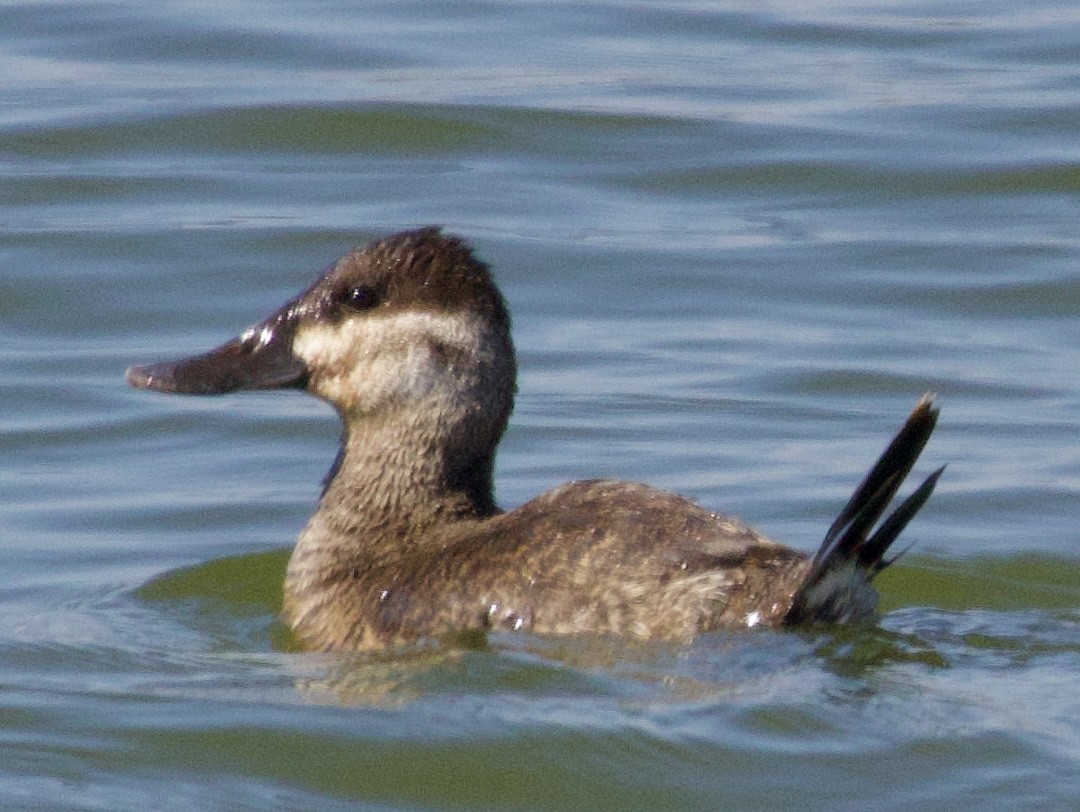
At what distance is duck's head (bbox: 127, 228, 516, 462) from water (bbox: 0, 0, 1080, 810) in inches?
28.7

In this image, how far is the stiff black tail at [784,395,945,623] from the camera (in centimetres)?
555

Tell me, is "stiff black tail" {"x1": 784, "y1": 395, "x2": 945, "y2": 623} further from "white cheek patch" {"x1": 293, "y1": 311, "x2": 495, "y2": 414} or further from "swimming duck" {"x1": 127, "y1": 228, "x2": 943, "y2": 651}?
"white cheek patch" {"x1": 293, "y1": 311, "x2": 495, "y2": 414}

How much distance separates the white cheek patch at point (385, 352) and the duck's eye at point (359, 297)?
0.10ft

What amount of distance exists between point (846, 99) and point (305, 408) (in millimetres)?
5165

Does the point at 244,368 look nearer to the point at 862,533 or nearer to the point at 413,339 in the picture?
the point at 413,339

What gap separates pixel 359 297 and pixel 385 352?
162 mm

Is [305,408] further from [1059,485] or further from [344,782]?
[344,782]

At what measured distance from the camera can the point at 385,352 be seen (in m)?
6.49

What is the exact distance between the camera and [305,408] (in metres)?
9.30

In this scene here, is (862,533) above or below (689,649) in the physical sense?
above

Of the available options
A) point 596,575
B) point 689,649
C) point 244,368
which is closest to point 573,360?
point 244,368

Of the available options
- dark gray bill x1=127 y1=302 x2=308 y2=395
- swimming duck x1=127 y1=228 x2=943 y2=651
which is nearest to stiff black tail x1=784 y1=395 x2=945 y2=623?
swimming duck x1=127 y1=228 x2=943 y2=651

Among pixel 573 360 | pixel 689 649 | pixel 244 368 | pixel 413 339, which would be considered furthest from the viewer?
pixel 573 360

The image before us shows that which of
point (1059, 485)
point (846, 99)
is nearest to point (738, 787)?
point (1059, 485)
